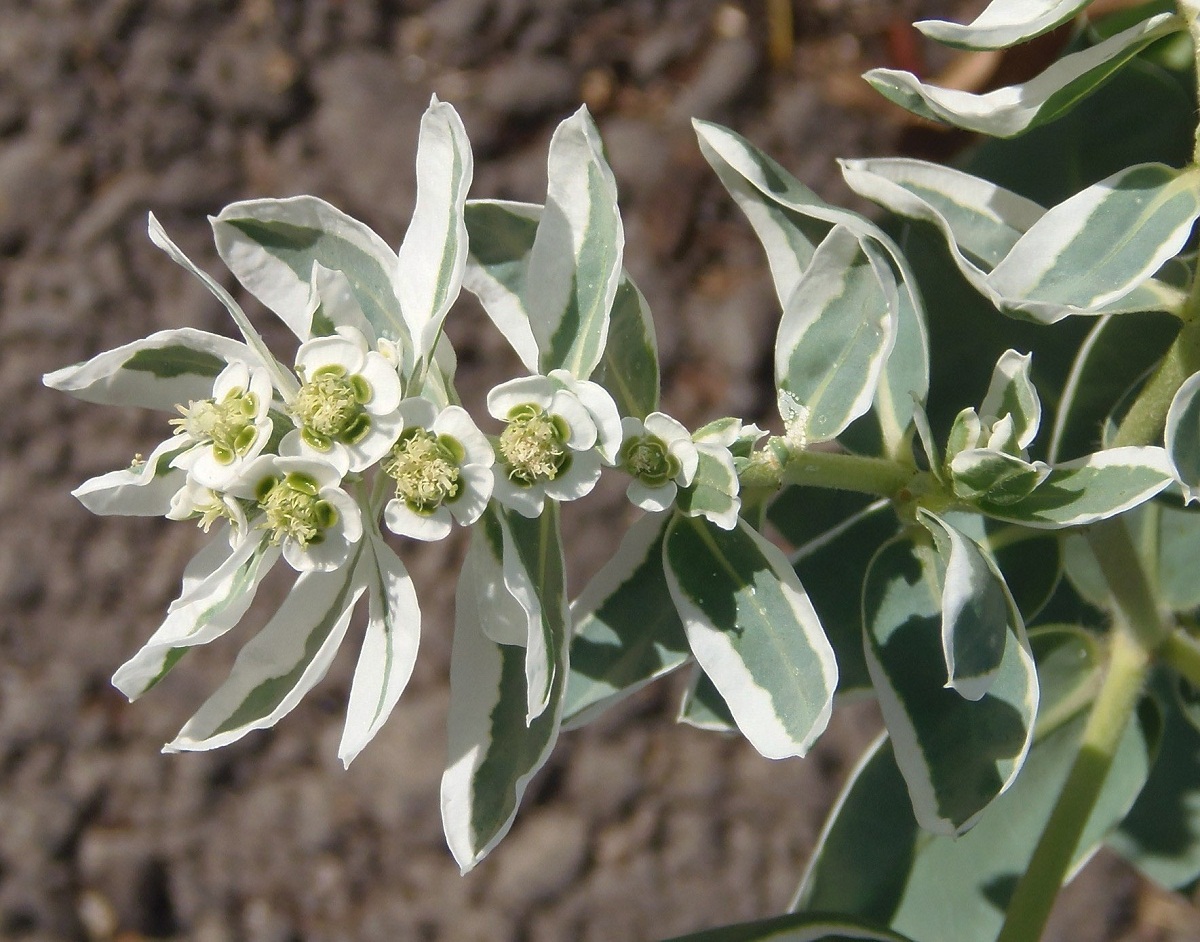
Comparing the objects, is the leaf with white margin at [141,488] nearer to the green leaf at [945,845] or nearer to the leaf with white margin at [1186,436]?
the leaf with white margin at [1186,436]

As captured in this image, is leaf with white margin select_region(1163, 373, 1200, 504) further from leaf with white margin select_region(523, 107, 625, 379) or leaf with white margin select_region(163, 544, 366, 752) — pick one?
leaf with white margin select_region(163, 544, 366, 752)

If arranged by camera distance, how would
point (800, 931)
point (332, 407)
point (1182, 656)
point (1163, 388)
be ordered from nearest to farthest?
1. point (332, 407)
2. point (1163, 388)
3. point (800, 931)
4. point (1182, 656)

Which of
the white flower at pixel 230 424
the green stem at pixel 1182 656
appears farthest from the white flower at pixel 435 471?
the green stem at pixel 1182 656

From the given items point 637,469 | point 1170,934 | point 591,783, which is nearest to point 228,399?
point 637,469

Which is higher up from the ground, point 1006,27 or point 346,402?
point 1006,27

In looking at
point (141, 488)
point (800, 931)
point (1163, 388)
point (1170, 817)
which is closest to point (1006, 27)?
point (1163, 388)

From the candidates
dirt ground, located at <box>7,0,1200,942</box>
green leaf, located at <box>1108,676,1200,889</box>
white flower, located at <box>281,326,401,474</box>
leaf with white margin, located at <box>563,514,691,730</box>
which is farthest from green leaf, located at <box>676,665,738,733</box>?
dirt ground, located at <box>7,0,1200,942</box>

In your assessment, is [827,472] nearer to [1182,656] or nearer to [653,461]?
[653,461]
